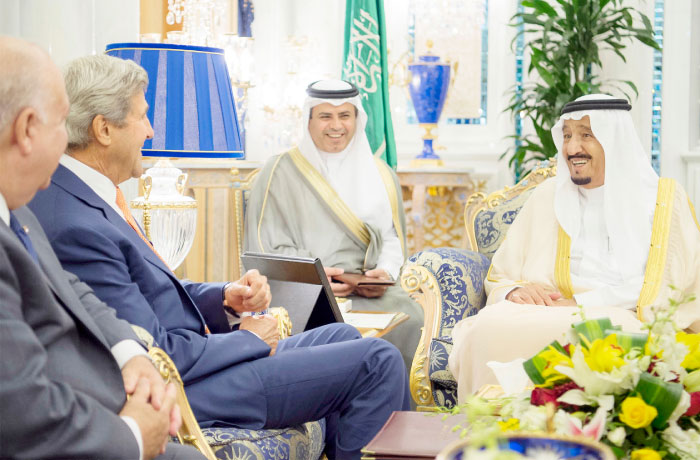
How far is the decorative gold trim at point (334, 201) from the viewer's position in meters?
4.02

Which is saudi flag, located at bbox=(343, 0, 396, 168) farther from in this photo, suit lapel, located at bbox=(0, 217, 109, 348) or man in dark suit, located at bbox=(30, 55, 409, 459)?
suit lapel, located at bbox=(0, 217, 109, 348)

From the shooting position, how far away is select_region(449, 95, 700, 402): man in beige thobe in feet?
9.59

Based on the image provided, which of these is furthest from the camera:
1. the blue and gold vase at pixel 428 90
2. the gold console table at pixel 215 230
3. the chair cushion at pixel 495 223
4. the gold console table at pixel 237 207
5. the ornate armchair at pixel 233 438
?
the blue and gold vase at pixel 428 90

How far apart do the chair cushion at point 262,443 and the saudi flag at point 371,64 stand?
314cm

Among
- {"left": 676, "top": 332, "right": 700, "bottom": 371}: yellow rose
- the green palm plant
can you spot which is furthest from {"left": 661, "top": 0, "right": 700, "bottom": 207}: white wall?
{"left": 676, "top": 332, "right": 700, "bottom": 371}: yellow rose

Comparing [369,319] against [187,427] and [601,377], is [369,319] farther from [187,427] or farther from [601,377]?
[601,377]

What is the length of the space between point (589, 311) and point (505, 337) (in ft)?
1.13

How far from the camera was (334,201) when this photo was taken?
405cm

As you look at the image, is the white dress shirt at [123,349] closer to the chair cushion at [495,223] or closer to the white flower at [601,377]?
Answer: the white flower at [601,377]

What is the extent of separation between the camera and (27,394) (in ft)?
4.03

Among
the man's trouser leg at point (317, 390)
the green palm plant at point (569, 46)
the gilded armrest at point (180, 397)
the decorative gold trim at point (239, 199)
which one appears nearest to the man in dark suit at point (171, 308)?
the man's trouser leg at point (317, 390)

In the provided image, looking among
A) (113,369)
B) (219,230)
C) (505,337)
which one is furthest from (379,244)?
(113,369)

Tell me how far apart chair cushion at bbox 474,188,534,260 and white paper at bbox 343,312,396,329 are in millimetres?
832

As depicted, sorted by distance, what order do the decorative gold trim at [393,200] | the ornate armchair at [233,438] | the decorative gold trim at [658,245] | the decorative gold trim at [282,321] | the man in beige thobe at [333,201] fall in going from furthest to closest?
the decorative gold trim at [393,200] < the man in beige thobe at [333,201] < the decorative gold trim at [658,245] < the decorative gold trim at [282,321] < the ornate armchair at [233,438]
